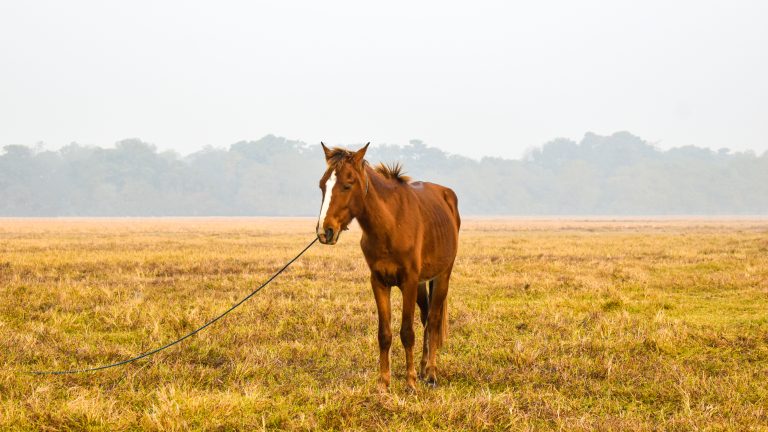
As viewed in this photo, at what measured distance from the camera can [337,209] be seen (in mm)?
5492

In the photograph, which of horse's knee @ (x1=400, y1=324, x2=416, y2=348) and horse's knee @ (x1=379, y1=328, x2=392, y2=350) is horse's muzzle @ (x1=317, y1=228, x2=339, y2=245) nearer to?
horse's knee @ (x1=379, y1=328, x2=392, y2=350)

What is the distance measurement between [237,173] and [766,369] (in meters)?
142

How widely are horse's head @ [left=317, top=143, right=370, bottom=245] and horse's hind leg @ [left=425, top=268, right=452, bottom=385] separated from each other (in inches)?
70.2

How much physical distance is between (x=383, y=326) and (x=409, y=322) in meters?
0.28

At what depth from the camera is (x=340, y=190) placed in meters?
5.53

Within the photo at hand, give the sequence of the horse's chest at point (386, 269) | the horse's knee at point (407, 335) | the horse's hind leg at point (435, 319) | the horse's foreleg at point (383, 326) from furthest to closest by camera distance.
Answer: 1. the horse's hind leg at point (435, 319)
2. the horse's knee at point (407, 335)
3. the horse's foreleg at point (383, 326)
4. the horse's chest at point (386, 269)

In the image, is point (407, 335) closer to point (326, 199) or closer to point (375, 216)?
point (375, 216)

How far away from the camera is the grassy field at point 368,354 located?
532 centimetres

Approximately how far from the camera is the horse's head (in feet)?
17.6

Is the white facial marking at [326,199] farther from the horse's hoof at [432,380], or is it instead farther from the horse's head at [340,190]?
the horse's hoof at [432,380]

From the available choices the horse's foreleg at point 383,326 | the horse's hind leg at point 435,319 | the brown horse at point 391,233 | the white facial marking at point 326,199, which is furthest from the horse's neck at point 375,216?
the horse's hind leg at point 435,319

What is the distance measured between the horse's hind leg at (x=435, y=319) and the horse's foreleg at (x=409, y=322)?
40 cm

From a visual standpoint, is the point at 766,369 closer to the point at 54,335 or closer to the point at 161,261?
the point at 54,335

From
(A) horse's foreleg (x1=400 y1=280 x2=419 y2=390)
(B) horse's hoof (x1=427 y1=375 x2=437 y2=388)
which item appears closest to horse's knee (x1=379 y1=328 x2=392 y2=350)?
(A) horse's foreleg (x1=400 y1=280 x2=419 y2=390)
